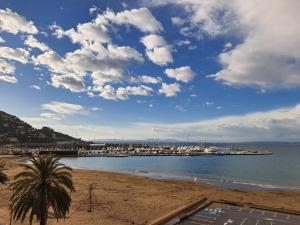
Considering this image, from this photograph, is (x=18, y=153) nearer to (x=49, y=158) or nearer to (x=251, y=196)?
(x=251, y=196)

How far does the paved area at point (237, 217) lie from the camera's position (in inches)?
1437

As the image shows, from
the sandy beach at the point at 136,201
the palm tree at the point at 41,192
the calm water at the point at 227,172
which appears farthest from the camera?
the calm water at the point at 227,172

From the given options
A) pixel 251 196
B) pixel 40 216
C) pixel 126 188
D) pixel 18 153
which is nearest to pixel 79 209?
pixel 40 216

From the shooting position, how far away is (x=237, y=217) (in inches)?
1519

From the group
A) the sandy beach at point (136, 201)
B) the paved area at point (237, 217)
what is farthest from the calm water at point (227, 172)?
the paved area at point (237, 217)

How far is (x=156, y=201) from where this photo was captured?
164 feet

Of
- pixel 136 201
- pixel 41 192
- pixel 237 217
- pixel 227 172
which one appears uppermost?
pixel 41 192

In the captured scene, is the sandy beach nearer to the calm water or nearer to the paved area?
the paved area

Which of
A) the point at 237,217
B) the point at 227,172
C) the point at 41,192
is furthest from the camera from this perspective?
the point at 227,172

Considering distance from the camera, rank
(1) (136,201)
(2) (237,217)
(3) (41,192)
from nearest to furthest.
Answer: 1. (3) (41,192)
2. (2) (237,217)
3. (1) (136,201)

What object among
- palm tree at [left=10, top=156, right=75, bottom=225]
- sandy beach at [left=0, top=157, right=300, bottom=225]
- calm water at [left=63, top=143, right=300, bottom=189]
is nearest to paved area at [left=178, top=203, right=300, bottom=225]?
→ sandy beach at [left=0, top=157, right=300, bottom=225]

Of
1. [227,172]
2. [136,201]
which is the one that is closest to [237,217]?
[136,201]

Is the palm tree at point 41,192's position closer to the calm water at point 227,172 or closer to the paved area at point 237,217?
the paved area at point 237,217

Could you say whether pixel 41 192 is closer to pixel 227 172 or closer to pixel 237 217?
pixel 237 217
